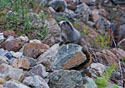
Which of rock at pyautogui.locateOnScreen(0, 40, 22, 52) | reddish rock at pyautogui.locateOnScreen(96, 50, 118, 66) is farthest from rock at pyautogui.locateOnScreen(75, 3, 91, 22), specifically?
rock at pyautogui.locateOnScreen(0, 40, 22, 52)

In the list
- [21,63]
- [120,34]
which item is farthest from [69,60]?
[120,34]

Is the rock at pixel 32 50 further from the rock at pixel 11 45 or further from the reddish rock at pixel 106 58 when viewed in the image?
the reddish rock at pixel 106 58

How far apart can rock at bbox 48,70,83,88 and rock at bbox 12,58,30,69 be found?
0.66 meters

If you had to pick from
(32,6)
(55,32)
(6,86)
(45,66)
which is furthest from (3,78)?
(32,6)

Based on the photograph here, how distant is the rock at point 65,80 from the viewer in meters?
2.90

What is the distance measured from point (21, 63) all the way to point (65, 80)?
838mm

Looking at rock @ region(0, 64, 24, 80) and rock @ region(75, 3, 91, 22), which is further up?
rock @ region(0, 64, 24, 80)

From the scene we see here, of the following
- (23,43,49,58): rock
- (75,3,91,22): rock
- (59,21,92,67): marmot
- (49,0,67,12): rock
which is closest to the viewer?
(23,43,49,58): rock

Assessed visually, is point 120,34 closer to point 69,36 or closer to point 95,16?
point 95,16

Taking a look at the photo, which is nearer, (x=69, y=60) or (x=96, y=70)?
(x=69, y=60)

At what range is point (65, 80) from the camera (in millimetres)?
2914

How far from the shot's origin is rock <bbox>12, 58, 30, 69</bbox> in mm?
3497

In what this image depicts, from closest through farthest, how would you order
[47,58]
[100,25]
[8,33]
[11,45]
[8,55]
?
[47,58], [8,55], [11,45], [8,33], [100,25]

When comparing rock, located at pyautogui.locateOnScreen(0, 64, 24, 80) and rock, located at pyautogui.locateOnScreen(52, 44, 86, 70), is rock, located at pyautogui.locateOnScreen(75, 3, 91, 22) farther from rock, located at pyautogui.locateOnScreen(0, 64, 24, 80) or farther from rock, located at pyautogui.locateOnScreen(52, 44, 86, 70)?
rock, located at pyautogui.locateOnScreen(0, 64, 24, 80)
